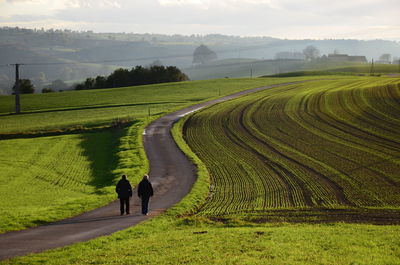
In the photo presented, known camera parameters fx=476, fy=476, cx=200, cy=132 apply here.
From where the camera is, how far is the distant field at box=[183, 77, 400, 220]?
89.1ft

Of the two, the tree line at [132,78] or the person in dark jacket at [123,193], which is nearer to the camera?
the person in dark jacket at [123,193]

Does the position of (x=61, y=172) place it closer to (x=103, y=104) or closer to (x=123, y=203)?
(x=123, y=203)

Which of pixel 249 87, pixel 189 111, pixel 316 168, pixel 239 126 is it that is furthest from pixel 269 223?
pixel 249 87

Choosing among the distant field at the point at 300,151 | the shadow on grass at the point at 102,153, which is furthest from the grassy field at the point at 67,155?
the distant field at the point at 300,151

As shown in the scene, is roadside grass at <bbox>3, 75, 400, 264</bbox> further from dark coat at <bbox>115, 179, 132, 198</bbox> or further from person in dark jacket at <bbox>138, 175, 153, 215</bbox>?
dark coat at <bbox>115, 179, 132, 198</bbox>

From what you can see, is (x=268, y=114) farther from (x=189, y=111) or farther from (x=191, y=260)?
(x=191, y=260)

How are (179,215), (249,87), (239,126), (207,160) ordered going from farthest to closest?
(249,87) → (239,126) → (207,160) → (179,215)

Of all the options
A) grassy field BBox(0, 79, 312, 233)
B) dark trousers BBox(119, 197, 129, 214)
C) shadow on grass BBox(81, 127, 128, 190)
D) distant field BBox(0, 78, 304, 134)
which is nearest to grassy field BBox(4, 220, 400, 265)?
dark trousers BBox(119, 197, 129, 214)

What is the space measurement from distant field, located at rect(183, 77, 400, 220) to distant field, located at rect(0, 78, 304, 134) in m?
11.8

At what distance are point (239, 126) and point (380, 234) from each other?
123 feet

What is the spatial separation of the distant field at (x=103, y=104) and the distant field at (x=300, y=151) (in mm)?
11808

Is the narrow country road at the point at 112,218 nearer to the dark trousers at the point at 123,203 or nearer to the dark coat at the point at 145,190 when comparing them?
the dark trousers at the point at 123,203

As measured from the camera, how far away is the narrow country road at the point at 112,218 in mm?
19208

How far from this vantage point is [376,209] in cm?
2481
